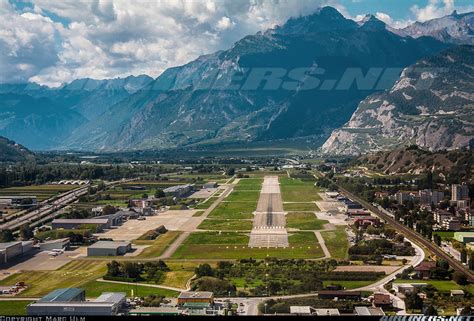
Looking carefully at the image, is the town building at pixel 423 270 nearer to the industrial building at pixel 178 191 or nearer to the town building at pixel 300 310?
the town building at pixel 300 310

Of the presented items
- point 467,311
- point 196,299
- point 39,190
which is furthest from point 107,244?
point 39,190

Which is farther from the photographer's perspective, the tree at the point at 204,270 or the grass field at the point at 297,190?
the grass field at the point at 297,190

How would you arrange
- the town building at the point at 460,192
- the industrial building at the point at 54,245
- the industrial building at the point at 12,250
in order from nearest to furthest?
1. the industrial building at the point at 12,250
2. the industrial building at the point at 54,245
3. the town building at the point at 460,192

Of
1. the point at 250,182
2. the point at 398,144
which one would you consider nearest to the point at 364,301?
the point at 250,182

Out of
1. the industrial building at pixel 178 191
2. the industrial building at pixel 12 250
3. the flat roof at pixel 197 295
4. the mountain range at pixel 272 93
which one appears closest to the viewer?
the flat roof at pixel 197 295

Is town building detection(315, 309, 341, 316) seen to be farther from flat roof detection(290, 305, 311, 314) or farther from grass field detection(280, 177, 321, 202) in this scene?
grass field detection(280, 177, 321, 202)

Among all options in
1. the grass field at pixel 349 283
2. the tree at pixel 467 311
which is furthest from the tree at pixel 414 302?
the grass field at pixel 349 283

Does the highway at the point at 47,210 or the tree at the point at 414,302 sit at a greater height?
the highway at the point at 47,210
